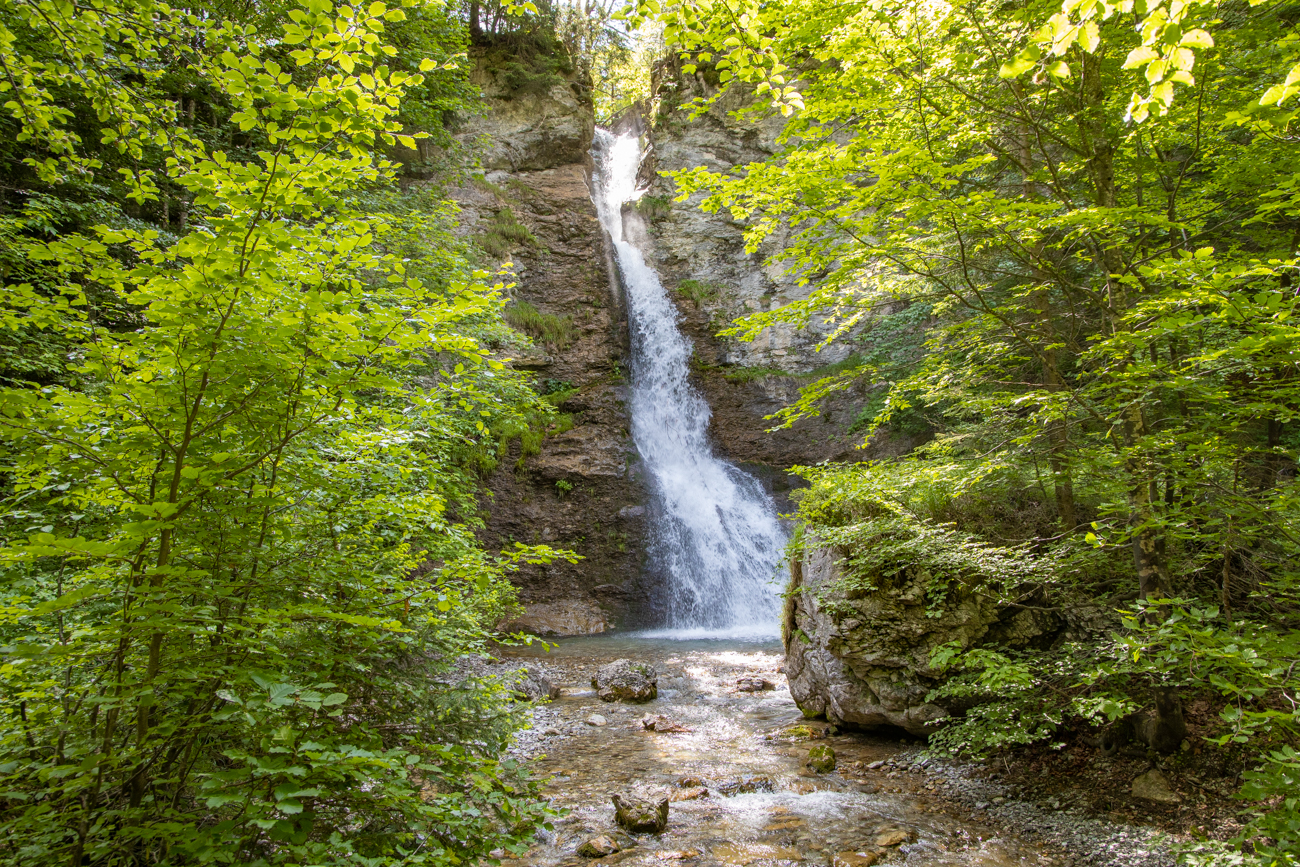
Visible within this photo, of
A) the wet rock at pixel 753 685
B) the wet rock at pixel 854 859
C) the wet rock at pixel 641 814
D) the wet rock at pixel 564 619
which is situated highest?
the wet rock at pixel 564 619

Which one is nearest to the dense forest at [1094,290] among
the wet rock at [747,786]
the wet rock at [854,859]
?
the wet rock at [854,859]

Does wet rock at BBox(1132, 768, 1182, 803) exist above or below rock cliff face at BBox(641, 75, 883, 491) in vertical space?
below

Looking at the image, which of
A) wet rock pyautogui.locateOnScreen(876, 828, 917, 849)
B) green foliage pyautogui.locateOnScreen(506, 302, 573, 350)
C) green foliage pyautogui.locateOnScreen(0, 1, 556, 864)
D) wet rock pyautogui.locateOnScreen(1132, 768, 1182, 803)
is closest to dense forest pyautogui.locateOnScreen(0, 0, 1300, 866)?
green foliage pyautogui.locateOnScreen(0, 1, 556, 864)

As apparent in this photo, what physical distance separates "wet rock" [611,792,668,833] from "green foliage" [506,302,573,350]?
13863 millimetres

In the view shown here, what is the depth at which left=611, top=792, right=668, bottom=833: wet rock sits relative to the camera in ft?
14.2

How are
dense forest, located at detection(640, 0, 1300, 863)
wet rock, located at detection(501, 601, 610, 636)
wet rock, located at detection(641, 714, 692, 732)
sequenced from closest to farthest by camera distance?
dense forest, located at detection(640, 0, 1300, 863)
wet rock, located at detection(641, 714, 692, 732)
wet rock, located at detection(501, 601, 610, 636)

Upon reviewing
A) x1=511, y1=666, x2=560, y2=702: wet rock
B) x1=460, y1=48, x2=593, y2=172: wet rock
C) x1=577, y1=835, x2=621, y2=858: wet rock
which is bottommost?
x1=577, y1=835, x2=621, y2=858: wet rock

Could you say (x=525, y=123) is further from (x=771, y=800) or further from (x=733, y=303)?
(x=771, y=800)

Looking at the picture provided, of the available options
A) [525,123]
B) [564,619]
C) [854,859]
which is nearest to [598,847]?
[854,859]

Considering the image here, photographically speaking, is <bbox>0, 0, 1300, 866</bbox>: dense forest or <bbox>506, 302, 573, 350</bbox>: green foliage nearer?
<bbox>0, 0, 1300, 866</bbox>: dense forest

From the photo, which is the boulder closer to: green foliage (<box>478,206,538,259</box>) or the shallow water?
the shallow water

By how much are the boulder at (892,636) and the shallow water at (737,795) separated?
1.32ft

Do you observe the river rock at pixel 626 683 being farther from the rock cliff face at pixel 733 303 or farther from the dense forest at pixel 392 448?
the rock cliff face at pixel 733 303

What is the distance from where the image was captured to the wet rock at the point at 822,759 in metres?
5.18
